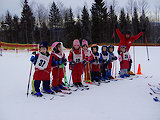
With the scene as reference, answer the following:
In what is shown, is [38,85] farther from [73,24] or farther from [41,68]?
[73,24]

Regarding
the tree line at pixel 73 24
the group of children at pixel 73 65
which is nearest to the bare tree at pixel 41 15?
the tree line at pixel 73 24

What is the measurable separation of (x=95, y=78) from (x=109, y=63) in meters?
0.98

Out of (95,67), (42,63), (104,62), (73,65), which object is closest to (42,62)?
(42,63)

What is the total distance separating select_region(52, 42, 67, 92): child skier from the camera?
4.69m

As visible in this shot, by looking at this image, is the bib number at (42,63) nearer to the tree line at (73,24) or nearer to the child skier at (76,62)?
the child skier at (76,62)

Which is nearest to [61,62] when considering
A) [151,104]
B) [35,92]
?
[35,92]

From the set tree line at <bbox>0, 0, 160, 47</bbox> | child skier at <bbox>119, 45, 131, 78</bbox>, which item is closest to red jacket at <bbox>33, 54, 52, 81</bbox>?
child skier at <bbox>119, 45, 131, 78</bbox>

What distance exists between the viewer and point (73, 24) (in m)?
38.8

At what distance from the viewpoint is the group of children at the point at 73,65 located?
4.26 metres

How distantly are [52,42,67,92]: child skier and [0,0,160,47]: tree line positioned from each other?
31.4 meters

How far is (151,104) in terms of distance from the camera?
354 cm

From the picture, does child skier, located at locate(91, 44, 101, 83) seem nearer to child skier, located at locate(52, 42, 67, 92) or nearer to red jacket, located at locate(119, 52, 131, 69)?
red jacket, located at locate(119, 52, 131, 69)

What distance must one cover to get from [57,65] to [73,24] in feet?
117

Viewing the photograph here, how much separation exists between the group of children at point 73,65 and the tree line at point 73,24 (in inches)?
1194
